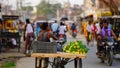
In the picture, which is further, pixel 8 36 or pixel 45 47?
pixel 8 36

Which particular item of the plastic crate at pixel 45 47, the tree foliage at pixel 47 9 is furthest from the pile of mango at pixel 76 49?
the tree foliage at pixel 47 9

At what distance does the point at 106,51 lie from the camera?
1870cm

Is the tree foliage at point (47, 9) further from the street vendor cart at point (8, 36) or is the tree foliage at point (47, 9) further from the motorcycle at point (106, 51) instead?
the motorcycle at point (106, 51)

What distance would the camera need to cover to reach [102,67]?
1806 cm

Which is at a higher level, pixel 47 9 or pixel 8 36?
pixel 8 36

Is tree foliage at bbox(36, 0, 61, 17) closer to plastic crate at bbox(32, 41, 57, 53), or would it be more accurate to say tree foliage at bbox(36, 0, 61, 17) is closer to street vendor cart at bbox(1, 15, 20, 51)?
street vendor cart at bbox(1, 15, 20, 51)

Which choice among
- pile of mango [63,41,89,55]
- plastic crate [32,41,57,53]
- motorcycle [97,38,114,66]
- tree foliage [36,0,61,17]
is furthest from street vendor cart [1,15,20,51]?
tree foliage [36,0,61,17]

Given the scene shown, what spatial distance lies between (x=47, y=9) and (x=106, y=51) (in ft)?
480

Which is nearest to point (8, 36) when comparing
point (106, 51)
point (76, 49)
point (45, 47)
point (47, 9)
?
point (106, 51)

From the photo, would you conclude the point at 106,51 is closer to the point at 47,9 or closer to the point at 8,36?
the point at 8,36

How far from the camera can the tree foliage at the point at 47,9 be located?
163625mm

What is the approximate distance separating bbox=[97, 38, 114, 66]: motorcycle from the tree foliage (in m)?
140

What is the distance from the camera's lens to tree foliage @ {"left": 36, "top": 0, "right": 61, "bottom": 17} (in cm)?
16362

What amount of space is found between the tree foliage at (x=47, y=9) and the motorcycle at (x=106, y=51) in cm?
14036
